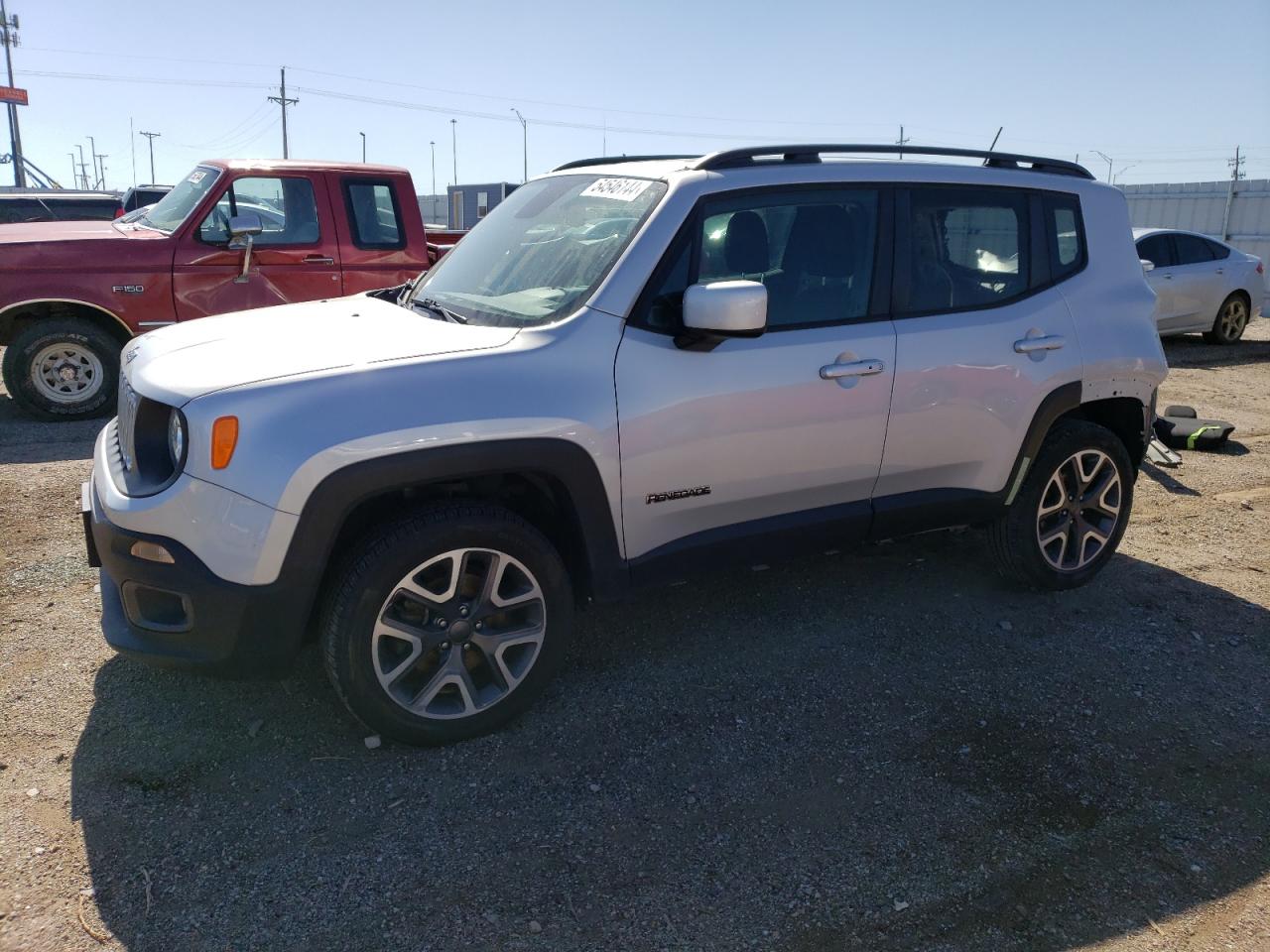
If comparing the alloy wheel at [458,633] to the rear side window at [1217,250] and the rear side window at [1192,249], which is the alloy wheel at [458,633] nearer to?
the rear side window at [1192,249]

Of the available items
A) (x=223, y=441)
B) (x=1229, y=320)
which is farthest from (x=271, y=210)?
(x=1229, y=320)

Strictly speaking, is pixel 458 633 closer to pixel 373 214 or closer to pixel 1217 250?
pixel 373 214

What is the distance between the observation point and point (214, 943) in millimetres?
2441

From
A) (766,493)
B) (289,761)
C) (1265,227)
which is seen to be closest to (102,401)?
(289,761)

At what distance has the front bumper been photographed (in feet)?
9.30

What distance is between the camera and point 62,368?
24.7 ft

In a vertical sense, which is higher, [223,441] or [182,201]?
[182,201]

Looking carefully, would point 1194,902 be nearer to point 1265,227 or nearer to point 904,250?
point 904,250

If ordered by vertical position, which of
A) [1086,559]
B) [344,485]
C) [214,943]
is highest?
[344,485]

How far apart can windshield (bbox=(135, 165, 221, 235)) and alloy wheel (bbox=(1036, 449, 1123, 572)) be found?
6.62m

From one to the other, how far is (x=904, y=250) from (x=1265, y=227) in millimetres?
21976

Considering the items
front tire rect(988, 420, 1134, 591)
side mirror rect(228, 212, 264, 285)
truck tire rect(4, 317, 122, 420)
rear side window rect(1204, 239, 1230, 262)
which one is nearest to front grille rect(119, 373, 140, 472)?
front tire rect(988, 420, 1134, 591)

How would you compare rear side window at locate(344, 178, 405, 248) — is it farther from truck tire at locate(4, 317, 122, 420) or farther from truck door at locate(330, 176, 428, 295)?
truck tire at locate(4, 317, 122, 420)

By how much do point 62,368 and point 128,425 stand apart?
16.8ft
